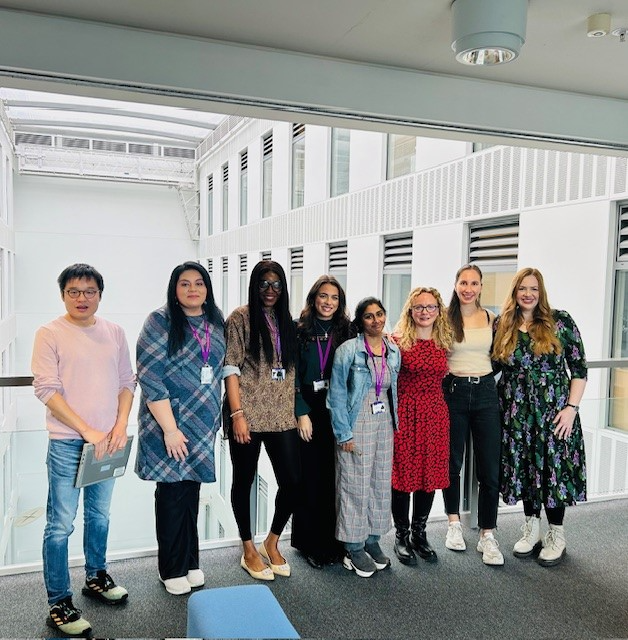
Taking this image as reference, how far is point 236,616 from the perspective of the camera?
1384mm

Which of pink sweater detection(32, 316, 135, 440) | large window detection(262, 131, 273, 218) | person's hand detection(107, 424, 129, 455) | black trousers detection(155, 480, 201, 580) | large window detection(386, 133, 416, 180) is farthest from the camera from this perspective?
large window detection(262, 131, 273, 218)

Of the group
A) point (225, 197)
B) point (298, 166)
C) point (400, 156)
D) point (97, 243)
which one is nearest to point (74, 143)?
point (97, 243)

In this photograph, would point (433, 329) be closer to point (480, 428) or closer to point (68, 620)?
point (480, 428)

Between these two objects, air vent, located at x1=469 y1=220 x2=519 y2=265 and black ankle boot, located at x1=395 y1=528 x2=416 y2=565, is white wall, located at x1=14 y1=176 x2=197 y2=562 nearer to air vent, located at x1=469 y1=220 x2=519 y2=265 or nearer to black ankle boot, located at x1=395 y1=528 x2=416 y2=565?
air vent, located at x1=469 y1=220 x2=519 y2=265

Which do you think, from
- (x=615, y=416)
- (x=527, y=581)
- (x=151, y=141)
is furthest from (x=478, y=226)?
(x=151, y=141)

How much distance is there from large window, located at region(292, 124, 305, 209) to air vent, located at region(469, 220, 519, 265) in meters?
5.59

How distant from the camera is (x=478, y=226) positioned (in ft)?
22.5

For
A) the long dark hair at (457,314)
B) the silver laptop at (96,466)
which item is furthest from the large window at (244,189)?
the silver laptop at (96,466)

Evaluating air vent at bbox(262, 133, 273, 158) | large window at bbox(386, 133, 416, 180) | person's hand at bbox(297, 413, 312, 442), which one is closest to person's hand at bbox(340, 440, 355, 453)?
person's hand at bbox(297, 413, 312, 442)

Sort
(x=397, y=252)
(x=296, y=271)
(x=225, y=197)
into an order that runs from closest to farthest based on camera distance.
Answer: (x=397, y=252), (x=296, y=271), (x=225, y=197)

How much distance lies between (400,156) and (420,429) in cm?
627

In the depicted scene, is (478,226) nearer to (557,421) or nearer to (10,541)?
(557,421)

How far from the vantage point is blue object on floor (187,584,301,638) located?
4.38ft

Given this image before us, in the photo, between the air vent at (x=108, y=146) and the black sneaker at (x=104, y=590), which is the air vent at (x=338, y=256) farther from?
the air vent at (x=108, y=146)
